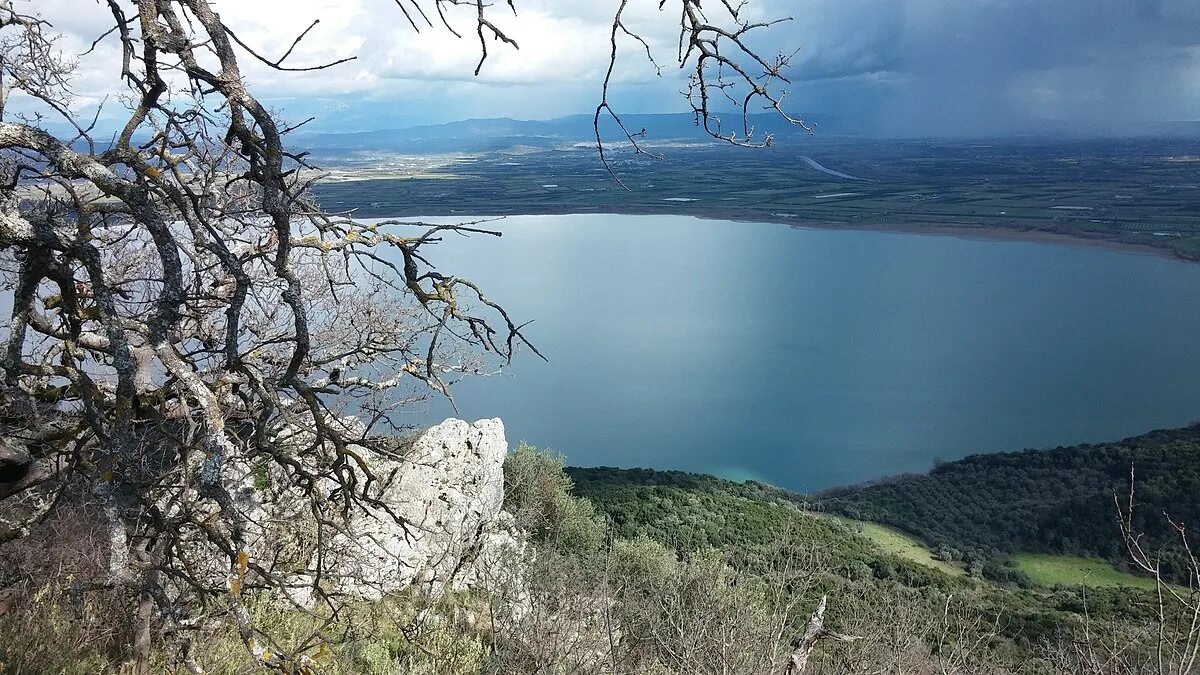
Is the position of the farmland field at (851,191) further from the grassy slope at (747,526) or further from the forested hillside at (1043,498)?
the grassy slope at (747,526)

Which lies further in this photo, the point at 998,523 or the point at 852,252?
the point at 852,252

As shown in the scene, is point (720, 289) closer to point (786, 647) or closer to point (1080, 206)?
point (1080, 206)

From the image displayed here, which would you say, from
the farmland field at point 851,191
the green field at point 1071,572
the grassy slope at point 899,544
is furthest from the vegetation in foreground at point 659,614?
the farmland field at point 851,191

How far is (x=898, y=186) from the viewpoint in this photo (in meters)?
79.1

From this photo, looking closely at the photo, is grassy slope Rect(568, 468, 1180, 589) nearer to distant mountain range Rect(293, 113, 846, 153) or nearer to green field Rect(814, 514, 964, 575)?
green field Rect(814, 514, 964, 575)

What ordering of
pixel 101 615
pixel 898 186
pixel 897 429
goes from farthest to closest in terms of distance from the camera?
1. pixel 898 186
2. pixel 897 429
3. pixel 101 615

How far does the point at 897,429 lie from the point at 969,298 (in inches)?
779

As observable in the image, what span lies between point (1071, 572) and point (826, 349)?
22.2m

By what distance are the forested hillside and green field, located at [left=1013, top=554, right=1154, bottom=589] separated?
342 mm

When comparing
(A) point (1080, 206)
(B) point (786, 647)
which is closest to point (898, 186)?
(A) point (1080, 206)

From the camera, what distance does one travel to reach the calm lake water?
29.6 m

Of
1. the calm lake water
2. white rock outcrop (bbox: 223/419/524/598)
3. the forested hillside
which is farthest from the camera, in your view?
the calm lake water

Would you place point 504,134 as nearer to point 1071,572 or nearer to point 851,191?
point 851,191

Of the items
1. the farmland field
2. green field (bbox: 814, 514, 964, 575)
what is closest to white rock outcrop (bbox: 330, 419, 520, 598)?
green field (bbox: 814, 514, 964, 575)
